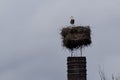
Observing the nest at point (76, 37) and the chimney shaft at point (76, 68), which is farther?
the nest at point (76, 37)

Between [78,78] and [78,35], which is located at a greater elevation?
[78,35]

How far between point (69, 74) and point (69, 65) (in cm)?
35

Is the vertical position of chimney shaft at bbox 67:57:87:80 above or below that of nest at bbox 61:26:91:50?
below

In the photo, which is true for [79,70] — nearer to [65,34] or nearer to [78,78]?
[78,78]

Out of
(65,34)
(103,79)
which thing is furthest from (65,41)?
(103,79)

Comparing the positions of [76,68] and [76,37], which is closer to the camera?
[76,68]

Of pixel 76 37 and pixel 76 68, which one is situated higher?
pixel 76 37

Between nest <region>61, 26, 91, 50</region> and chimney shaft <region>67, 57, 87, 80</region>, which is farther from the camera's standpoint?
nest <region>61, 26, 91, 50</region>

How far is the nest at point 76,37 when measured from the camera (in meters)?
21.6

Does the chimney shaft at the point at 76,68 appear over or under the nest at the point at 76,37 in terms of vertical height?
under

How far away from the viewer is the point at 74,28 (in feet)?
72.1

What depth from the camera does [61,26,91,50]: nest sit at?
21594 millimetres

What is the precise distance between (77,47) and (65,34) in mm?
614

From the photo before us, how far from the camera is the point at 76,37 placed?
21734 millimetres
